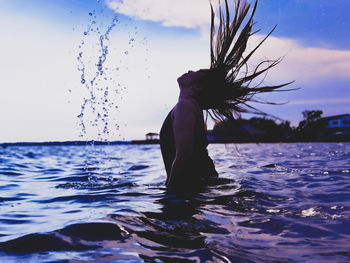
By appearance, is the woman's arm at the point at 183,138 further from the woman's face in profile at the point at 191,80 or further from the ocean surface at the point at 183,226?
the woman's face in profile at the point at 191,80

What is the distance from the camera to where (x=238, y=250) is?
2.20 metres

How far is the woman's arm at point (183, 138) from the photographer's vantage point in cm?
375

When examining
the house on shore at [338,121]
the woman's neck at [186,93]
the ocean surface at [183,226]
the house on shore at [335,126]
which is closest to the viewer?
the ocean surface at [183,226]

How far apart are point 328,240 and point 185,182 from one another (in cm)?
189

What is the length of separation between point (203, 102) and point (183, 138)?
134cm

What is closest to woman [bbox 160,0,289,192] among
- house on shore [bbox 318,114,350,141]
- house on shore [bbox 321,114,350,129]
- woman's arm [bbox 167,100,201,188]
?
woman's arm [bbox 167,100,201,188]

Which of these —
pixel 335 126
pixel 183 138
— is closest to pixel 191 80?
pixel 183 138

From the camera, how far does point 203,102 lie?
496cm

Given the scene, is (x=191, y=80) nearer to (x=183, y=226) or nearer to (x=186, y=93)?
(x=186, y=93)

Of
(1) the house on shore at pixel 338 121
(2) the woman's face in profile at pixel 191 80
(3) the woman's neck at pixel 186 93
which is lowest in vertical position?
(3) the woman's neck at pixel 186 93

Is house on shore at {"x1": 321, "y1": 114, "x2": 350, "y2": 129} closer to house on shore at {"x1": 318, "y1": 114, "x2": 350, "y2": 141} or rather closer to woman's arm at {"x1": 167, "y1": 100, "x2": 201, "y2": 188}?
house on shore at {"x1": 318, "y1": 114, "x2": 350, "y2": 141}

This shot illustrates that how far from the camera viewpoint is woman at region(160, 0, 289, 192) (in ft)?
12.5

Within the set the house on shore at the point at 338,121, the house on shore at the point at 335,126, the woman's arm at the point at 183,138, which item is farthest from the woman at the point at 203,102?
the house on shore at the point at 338,121

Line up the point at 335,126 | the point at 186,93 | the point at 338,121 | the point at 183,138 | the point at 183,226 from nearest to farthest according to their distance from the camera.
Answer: the point at 183,226, the point at 183,138, the point at 186,93, the point at 338,121, the point at 335,126
